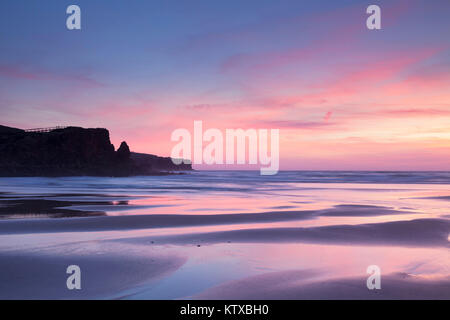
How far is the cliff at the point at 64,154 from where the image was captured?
58.7 m

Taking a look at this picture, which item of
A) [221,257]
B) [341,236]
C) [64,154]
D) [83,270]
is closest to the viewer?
[83,270]

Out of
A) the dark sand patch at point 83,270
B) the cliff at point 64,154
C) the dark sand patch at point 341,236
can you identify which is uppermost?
the cliff at point 64,154

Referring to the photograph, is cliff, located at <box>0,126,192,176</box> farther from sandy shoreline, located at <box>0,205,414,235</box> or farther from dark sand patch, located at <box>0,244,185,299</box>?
dark sand patch, located at <box>0,244,185,299</box>

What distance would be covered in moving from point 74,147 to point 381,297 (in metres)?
70.3

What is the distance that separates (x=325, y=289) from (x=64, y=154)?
226 ft

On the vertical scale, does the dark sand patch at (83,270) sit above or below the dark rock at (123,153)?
below

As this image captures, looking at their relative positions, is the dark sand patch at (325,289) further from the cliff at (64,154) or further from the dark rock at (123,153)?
the dark rock at (123,153)

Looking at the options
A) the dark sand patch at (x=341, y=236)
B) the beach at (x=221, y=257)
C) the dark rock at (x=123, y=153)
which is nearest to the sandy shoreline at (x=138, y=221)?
the beach at (x=221, y=257)

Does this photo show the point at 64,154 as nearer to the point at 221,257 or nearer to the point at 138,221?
the point at 138,221

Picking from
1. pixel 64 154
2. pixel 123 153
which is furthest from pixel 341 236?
pixel 123 153

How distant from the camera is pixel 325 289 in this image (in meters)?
4.29

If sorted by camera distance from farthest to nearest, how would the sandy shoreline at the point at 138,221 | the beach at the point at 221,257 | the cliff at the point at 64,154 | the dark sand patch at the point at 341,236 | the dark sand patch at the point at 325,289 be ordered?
the cliff at the point at 64,154 < the sandy shoreline at the point at 138,221 < the dark sand patch at the point at 341,236 < the beach at the point at 221,257 < the dark sand patch at the point at 325,289

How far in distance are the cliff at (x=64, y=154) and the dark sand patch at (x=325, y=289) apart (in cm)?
5762
